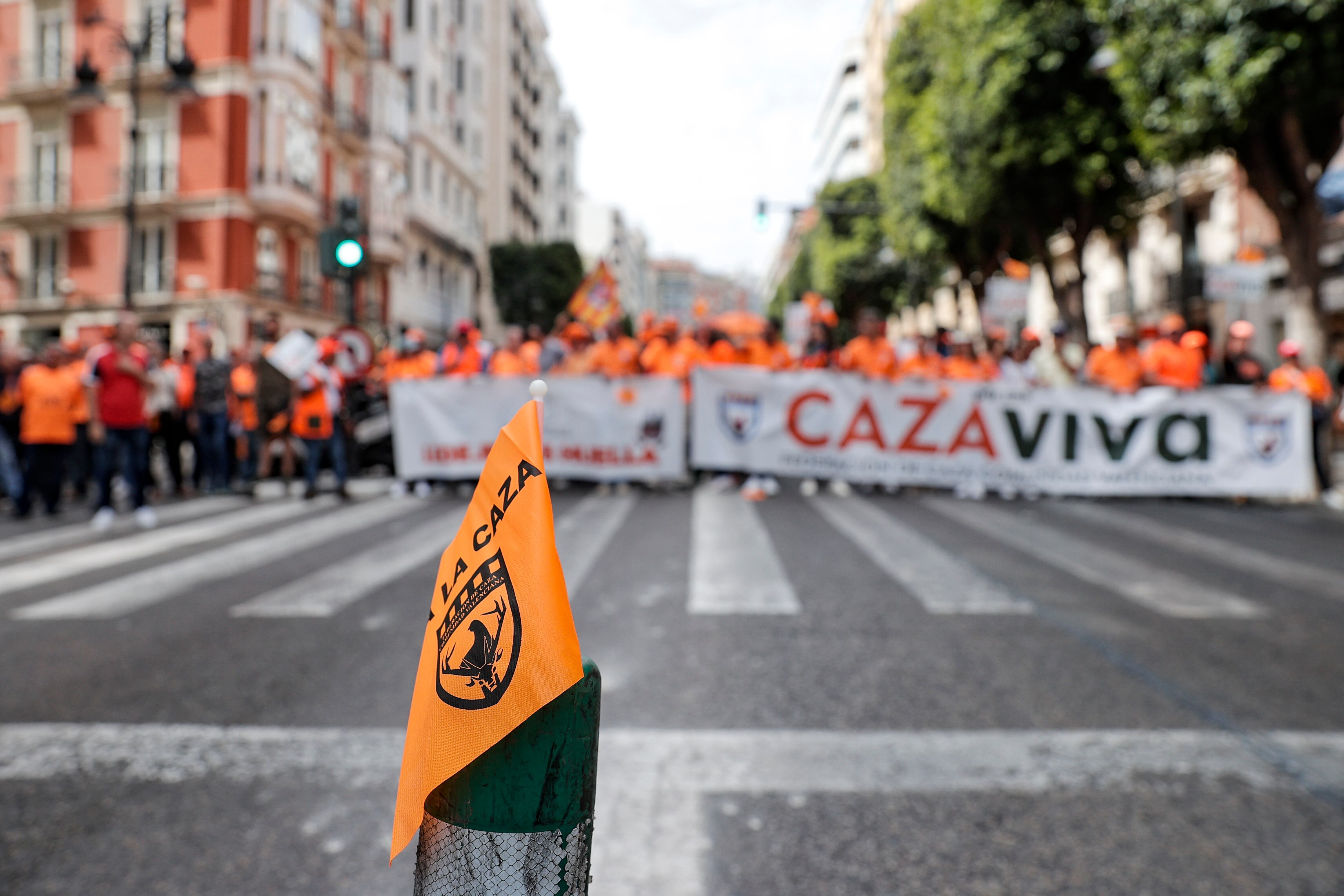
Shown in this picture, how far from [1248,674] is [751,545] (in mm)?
3746

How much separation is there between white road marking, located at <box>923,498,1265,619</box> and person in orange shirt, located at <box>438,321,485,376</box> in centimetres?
613

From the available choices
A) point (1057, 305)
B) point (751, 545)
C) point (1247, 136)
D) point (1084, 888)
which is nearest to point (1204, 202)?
point (1057, 305)

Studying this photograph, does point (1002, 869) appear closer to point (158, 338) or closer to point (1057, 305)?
point (1057, 305)

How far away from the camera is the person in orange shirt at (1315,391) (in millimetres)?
10953

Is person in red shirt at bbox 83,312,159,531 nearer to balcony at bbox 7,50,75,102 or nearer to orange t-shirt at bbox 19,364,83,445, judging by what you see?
orange t-shirt at bbox 19,364,83,445

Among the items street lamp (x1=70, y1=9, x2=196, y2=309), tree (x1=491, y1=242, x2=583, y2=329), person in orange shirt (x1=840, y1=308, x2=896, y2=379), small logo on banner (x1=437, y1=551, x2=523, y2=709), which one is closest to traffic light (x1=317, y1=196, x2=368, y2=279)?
person in orange shirt (x1=840, y1=308, x2=896, y2=379)

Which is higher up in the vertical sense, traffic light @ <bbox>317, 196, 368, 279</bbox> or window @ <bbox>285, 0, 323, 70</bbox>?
window @ <bbox>285, 0, 323, 70</bbox>

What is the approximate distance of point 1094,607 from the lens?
543cm

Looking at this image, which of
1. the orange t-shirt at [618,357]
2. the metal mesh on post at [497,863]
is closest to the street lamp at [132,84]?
the orange t-shirt at [618,357]

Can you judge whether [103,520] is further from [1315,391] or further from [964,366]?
[1315,391]

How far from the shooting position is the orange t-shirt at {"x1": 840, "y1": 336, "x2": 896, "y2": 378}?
10953 mm

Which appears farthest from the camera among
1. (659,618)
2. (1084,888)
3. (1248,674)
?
(659,618)

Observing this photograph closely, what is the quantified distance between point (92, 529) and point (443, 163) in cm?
3746

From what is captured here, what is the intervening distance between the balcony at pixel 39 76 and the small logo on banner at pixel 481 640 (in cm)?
3464
